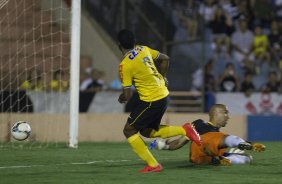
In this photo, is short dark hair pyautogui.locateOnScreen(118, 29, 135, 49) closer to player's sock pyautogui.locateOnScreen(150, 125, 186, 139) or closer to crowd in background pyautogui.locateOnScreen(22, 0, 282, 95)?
player's sock pyautogui.locateOnScreen(150, 125, 186, 139)

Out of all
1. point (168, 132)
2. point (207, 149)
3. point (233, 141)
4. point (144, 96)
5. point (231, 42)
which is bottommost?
point (207, 149)

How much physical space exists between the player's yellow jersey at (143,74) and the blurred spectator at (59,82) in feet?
23.1

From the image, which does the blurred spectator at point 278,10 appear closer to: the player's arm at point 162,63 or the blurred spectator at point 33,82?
the blurred spectator at point 33,82

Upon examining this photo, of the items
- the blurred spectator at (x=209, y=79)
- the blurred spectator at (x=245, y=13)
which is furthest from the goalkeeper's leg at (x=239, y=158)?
the blurred spectator at (x=245, y=13)

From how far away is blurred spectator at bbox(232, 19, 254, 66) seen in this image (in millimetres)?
20359

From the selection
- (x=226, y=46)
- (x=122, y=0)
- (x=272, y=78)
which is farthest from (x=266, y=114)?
(x=122, y=0)

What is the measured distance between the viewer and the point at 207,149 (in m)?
10.3

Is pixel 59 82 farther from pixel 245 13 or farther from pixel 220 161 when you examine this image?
pixel 220 161

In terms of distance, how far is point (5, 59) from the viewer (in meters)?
17.6

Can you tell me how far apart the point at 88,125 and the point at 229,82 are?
14.5ft

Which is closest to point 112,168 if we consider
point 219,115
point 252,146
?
point 219,115

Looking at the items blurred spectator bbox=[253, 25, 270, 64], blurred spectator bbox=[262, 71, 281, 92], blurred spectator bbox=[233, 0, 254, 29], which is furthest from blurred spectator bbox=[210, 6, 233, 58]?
blurred spectator bbox=[262, 71, 281, 92]

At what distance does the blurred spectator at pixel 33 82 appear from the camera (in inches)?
671

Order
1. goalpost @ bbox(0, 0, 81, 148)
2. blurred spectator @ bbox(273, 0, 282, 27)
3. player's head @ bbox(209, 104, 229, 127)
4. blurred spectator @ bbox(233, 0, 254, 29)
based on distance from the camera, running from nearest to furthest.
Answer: player's head @ bbox(209, 104, 229, 127) < goalpost @ bbox(0, 0, 81, 148) < blurred spectator @ bbox(233, 0, 254, 29) < blurred spectator @ bbox(273, 0, 282, 27)
